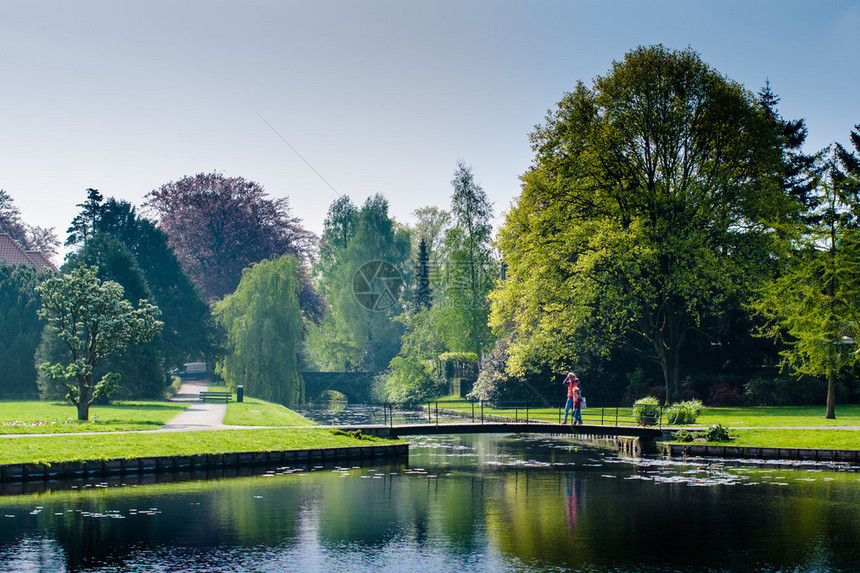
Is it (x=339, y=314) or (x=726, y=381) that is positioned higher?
(x=339, y=314)

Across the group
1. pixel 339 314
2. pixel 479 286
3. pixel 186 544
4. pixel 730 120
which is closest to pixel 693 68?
pixel 730 120

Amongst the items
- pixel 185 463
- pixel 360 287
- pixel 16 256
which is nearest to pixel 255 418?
pixel 185 463

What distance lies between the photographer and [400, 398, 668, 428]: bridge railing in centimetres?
3750

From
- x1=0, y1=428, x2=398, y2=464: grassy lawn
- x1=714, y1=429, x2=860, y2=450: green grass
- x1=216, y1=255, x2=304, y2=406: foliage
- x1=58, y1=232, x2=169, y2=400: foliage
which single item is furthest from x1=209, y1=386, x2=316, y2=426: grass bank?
x1=714, y1=429, x2=860, y2=450: green grass

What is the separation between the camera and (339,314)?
83812 mm

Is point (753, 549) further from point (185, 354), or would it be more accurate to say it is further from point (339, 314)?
point (339, 314)

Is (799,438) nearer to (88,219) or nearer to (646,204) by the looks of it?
(646,204)

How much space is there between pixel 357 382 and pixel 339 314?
35.5 feet

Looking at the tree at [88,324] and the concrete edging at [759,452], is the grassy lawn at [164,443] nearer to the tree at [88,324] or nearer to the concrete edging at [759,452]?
the tree at [88,324]

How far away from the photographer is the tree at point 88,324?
35.2 metres

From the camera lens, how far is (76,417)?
37219 mm

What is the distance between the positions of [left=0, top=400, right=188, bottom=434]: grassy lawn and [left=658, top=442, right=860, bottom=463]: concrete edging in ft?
62.4

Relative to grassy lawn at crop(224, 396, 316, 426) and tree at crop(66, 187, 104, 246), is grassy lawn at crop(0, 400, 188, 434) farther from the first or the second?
tree at crop(66, 187, 104, 246)

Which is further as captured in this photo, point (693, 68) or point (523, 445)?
point (693, 68)
